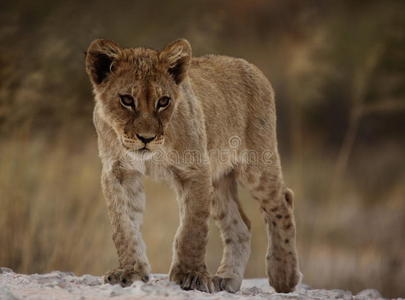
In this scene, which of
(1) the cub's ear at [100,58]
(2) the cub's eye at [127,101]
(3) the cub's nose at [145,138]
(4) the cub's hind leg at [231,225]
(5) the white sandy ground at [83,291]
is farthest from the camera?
(4) the cub's hind leg at [231,225]

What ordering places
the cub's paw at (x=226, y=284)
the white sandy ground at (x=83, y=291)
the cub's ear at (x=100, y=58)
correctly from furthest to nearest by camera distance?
the cub's paw at (x=226, y=284), the cub's ear at (x=100, y=58), the white sandy ground at (x=83, y=291)

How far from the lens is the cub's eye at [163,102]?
18.7 feet

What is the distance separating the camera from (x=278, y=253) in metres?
7.11

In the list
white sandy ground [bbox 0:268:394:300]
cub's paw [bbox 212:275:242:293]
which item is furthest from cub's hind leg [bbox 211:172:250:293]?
white sandy ground [bbox 0:268:394:300]

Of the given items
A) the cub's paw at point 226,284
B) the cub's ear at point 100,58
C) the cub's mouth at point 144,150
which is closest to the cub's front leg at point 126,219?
the cub's mouth at point 144,150

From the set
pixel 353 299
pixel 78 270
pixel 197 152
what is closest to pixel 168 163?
pixel 197 152

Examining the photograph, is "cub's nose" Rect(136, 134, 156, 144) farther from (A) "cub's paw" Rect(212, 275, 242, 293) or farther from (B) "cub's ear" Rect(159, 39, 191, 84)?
(A) "cub's paw" Rect(212, 275, 242, 293)

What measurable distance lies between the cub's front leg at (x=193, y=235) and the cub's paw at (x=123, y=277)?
24 cm

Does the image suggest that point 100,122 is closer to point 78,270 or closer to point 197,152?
point 197,152

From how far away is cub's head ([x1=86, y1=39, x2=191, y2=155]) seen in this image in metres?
5.59

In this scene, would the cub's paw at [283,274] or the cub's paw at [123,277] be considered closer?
the cub's paw at [123,277]

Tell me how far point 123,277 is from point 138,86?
4.28 ft

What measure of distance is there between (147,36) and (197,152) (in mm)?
4713

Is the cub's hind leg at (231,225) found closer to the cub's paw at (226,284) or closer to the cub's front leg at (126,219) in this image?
the cub's paw at (226,284)
